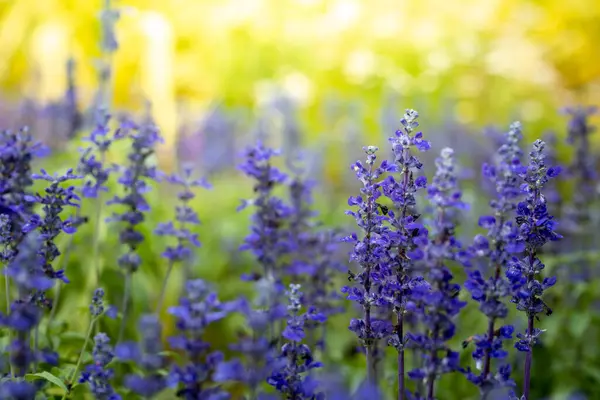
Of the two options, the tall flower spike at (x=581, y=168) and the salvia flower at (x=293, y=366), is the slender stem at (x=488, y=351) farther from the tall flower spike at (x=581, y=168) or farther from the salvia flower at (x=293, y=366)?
the tall flower spike at (x=581, y=168)

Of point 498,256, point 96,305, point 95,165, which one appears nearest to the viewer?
point 498,256

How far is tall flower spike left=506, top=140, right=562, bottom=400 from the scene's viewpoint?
203 centimetres

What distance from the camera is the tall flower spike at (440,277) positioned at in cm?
181

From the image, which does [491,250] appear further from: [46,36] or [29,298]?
[46,36]

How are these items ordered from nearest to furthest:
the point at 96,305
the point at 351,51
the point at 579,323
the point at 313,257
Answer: the point at 96,305
the point at 313,257
the point at 579,323
the point at 351,51

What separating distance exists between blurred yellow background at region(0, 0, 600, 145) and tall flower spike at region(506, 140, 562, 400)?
5365 millimetres

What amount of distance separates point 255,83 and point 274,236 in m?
7.50

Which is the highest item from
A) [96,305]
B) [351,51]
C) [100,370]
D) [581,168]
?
[351,51]

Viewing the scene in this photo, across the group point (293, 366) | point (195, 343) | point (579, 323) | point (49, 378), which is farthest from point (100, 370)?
point (579, 323)

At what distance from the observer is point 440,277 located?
180cm

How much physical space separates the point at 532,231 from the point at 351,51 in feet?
24.9

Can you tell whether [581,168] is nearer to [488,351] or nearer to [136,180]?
[488,351]

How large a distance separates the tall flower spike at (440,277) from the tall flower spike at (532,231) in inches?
10.1

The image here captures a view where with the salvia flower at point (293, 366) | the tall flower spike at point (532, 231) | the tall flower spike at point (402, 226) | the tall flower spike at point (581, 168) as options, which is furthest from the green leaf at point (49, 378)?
the tall flower spike at point (581, 168)
